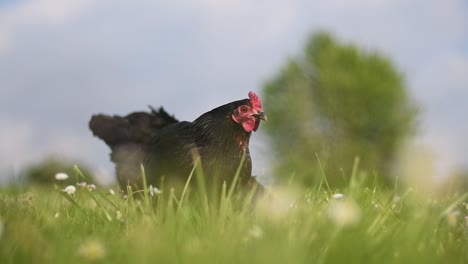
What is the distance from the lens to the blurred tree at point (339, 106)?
19.0 meters

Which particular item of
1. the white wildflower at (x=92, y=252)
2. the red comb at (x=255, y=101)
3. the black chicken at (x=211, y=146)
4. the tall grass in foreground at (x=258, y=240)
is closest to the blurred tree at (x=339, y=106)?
the red comb at (x=255, y=101)

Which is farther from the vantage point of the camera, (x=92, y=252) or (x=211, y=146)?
(x=211, y=146)

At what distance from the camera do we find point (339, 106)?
1983cm

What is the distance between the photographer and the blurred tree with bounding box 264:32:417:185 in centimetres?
1905

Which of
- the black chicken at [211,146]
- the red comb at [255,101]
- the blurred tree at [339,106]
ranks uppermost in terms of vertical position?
the blurred tree at [339,106]

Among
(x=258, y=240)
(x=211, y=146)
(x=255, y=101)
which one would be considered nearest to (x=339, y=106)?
(x=255, y=101)

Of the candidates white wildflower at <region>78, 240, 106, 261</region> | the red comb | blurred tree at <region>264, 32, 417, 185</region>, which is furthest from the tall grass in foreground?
blurred tree at <region>264, 32, 417, 185</region>

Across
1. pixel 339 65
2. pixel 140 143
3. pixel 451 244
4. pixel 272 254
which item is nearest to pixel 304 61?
pixel 339 65

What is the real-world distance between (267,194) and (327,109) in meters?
17.0

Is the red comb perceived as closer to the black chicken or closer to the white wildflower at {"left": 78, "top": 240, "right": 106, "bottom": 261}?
the black chicken

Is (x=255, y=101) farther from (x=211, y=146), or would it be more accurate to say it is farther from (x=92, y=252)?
(x=92, y=252)

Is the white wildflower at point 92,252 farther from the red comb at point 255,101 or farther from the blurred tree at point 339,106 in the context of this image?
the blurred tree at point 339,106

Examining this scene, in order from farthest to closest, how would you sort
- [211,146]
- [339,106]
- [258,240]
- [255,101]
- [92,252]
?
1. [339,106]
2. [255,101]
3. [211,146]
4. [258,240]
5. [92,252]

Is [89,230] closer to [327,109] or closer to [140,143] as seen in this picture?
[140,143]
